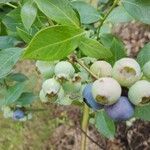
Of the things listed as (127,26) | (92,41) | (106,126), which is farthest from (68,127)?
(92,41)

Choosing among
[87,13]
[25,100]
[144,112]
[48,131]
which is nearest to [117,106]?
[144,112]

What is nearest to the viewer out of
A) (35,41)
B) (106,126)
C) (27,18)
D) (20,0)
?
(35,41)

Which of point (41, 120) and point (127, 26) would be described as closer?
point (41, 120)

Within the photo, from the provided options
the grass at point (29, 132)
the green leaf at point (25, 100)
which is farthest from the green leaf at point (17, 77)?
the grass at point (29, 132)

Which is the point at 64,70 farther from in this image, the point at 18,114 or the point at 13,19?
the point at 18,114

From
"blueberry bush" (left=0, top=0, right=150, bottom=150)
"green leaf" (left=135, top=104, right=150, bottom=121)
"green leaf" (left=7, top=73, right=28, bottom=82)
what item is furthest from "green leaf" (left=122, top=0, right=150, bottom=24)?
"green leaf" (left=7, top=73, right=28, bottom=82)

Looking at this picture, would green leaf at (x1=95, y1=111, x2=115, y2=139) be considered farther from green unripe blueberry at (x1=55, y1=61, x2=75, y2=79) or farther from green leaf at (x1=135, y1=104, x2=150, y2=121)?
green unripe blueberry at (x1=55, y1=61, x2=75, y2=79)

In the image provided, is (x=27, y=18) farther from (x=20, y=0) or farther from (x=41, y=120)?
(x=41, y=120)
